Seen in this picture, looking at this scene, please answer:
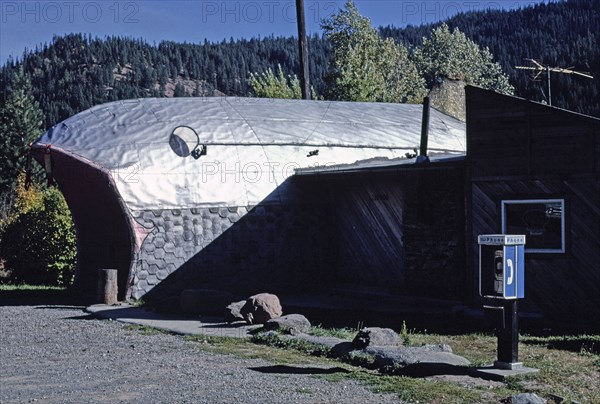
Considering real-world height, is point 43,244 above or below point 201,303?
above

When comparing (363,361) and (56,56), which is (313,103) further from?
(56,56)

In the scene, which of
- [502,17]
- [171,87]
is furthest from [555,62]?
[171,87]

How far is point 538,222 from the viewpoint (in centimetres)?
1498

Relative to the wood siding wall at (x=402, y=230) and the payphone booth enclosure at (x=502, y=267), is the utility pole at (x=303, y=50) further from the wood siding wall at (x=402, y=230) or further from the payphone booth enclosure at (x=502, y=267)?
the payphone booth enclosure at (x=502, y=267)

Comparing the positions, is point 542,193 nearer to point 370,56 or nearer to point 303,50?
point 303,50

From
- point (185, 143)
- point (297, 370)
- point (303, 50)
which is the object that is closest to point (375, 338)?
point (297, 370)

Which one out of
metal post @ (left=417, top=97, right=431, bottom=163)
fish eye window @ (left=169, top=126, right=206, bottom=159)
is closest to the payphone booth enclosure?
metal post @ (left=417, top=97, right=431, bottom=163)

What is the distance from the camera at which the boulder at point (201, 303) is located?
53.0ft

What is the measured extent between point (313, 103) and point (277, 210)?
13.9 ft

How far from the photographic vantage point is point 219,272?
1947cm

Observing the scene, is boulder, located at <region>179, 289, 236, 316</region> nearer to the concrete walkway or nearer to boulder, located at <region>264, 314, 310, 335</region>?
the concrete walkway

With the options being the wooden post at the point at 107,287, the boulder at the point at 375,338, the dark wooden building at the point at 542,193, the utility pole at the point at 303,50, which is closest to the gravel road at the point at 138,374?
the boulder at the point at 375,338

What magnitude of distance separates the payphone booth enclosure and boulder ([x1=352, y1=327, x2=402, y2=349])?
1631mm

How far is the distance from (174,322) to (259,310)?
5.23 ft
